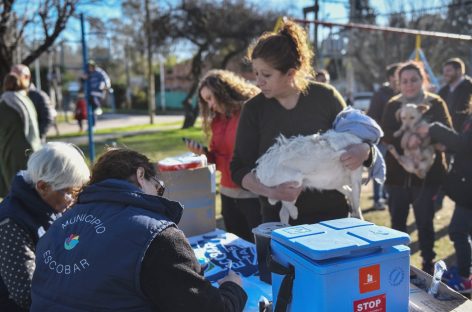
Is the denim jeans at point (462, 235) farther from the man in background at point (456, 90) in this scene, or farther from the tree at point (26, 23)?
the tree at point (26, 23)

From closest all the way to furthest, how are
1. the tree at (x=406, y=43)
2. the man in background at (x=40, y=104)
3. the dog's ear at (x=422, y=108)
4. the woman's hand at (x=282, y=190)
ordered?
the woman's hand at (x=282, y=190) → the dog's ear at (x=422, y=108) → the man in background at (x=40, y=104) → the tree at (x=406, y=43)

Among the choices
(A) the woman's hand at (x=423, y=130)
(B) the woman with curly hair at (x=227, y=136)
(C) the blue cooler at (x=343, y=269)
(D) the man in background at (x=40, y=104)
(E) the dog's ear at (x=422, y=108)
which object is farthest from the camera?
(D) the man in background at (x=40, y=104)

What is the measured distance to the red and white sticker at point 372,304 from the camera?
3.84 feet

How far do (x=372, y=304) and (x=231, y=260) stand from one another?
105cm

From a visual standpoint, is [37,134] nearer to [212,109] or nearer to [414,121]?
[212,109]

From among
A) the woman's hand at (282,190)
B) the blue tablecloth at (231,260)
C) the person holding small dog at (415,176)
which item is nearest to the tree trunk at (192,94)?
the person holding small dog at (415,176)

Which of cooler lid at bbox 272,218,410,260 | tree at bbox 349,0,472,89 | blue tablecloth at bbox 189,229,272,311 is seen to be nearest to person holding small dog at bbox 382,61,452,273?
blue tablecloth at bbox 189,229,272,311

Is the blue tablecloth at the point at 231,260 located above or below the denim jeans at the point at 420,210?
above

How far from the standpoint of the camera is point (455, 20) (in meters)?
21.4

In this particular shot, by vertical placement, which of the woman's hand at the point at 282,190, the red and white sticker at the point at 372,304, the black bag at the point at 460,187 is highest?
the woman's hand at the point at 282,190

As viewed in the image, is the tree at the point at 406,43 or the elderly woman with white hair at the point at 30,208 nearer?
the elderly woman with white hair at the point at 30,208

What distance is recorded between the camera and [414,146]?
11.2 ft

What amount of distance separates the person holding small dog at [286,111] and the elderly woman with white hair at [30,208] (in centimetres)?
77

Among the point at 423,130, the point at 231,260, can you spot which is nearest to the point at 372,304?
the point at 231,260
